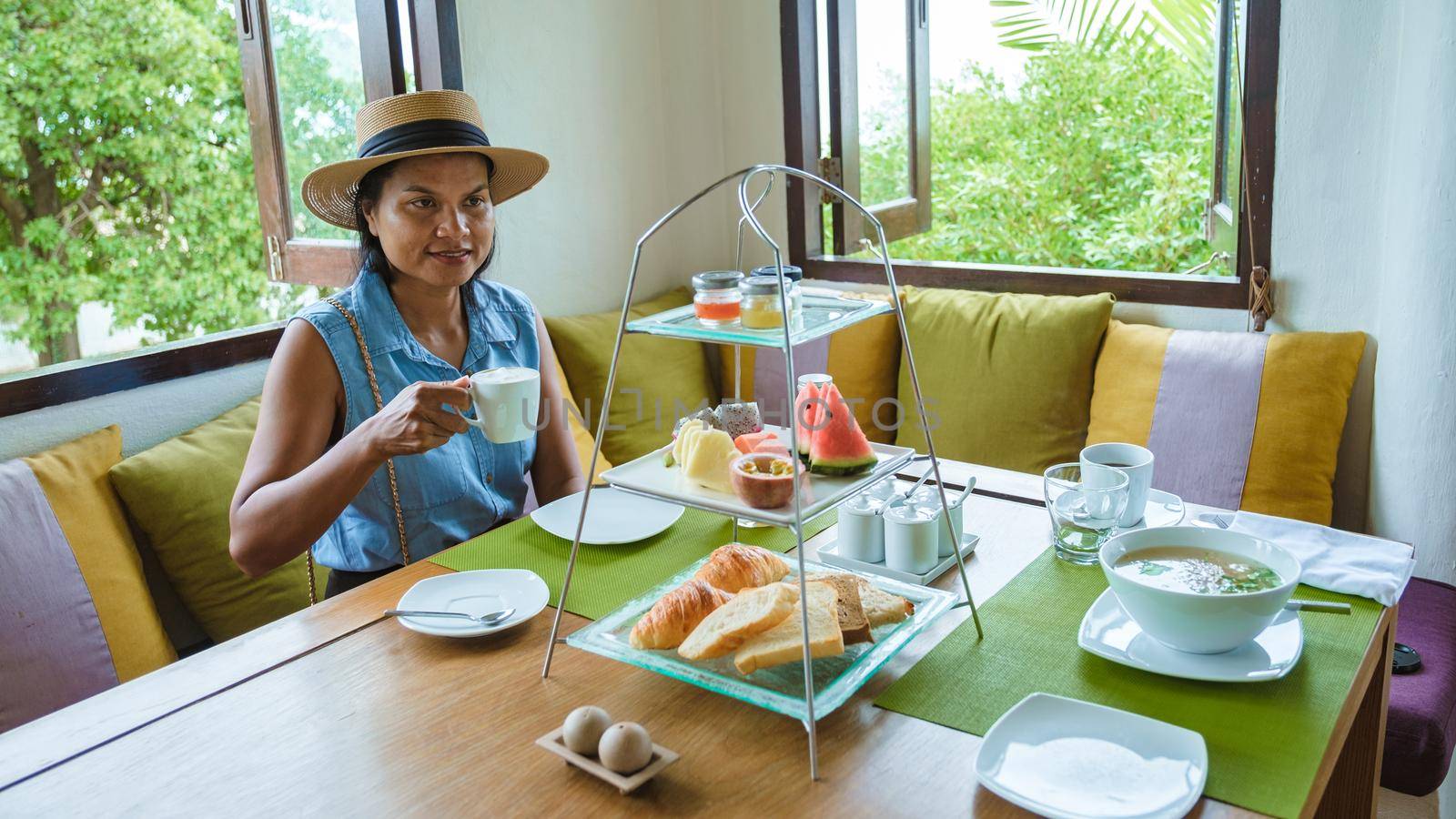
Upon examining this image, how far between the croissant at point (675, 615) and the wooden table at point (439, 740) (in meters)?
0.05

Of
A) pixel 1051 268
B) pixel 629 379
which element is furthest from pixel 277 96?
pixel 1051 268

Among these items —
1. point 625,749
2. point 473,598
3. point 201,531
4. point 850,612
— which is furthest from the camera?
point 201,531

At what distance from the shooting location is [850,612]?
3.83ft

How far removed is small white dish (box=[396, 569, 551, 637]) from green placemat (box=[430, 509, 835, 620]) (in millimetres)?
39

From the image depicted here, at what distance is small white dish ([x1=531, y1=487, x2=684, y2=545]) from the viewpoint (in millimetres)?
1597

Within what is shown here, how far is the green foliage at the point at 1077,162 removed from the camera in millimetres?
4883

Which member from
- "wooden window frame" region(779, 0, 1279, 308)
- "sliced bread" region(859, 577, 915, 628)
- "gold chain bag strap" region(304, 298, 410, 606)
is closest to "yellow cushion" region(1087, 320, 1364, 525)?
"wooden window frame" region(779, 0, 1279, 308)

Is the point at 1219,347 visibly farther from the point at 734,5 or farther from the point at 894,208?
the point at 734,5

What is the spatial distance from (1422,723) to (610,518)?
1.33 metres

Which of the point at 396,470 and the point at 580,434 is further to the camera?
the point at 580,434

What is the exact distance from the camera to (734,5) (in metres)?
3.26

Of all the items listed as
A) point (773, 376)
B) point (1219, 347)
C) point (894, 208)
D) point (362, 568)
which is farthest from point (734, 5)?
point (362, 568)

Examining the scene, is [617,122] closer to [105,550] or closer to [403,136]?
[403,136]

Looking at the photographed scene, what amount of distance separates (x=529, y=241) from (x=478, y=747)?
2.14m
